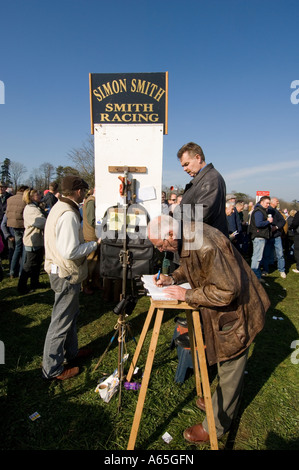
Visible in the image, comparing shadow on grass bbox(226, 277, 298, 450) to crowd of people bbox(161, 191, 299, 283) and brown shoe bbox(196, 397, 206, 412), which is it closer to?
brown shoe bbox(196, 397, 206, 412)

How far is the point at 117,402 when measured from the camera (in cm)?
245

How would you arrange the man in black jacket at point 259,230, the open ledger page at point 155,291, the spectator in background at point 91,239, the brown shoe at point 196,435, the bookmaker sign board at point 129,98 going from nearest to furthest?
the open ledger page at point 155,291 → the brown shoe at point 196,435 → the bookmaker sign board at point 129,98 → the spectator in background at point 91,239 → the man in black jacket at point 259,230

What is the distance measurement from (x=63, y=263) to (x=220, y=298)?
1.54 m

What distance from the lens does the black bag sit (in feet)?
11.3

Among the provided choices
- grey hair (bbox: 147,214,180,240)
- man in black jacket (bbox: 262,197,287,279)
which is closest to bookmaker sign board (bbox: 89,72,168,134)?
grey hair (bbox: 147,214,180,240)

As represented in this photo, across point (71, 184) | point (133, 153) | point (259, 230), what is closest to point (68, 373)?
point (71, 184)

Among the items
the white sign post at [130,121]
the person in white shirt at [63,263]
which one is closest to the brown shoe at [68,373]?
the person in white shirt at [63,263]

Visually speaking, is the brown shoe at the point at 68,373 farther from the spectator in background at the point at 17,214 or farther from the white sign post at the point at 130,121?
the spectator in background at the point at 17,214

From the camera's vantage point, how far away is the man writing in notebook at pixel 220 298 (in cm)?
170

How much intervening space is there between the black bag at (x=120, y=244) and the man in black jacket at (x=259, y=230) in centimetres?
350

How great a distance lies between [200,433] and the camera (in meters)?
2.09

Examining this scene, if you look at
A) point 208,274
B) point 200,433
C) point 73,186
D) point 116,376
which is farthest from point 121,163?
point 200,433

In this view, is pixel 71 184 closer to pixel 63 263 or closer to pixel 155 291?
pixel 63 263
